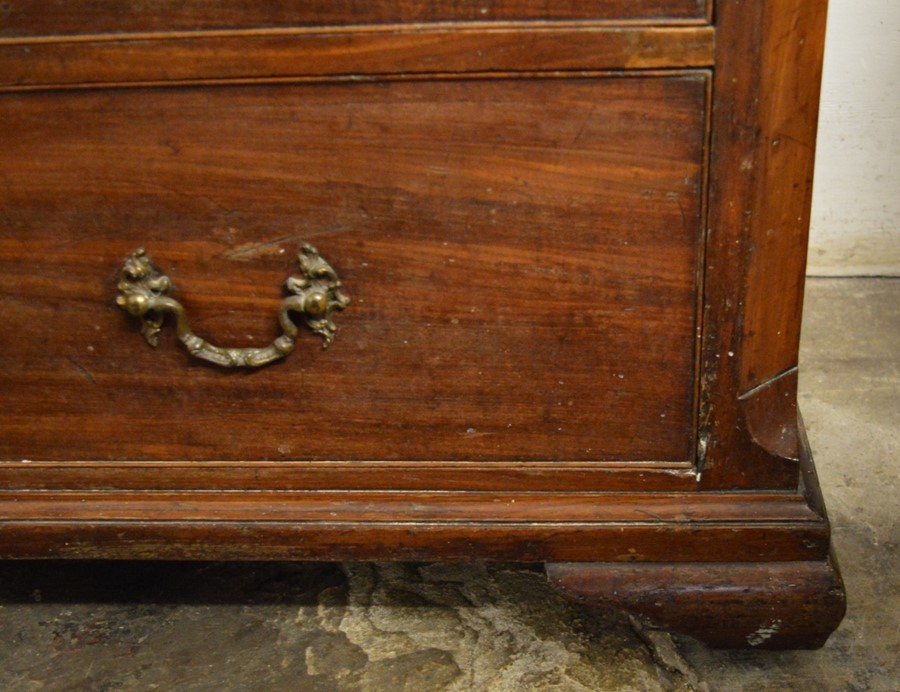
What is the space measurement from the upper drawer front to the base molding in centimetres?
49

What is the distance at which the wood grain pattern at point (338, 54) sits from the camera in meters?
0.78

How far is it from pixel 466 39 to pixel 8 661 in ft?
2.49

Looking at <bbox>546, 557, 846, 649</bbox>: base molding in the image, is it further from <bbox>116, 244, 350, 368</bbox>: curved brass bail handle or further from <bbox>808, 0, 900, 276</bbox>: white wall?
<bbox>808, 0, 900, 276</bbox>: white wall

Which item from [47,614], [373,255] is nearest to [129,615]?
[47,614]

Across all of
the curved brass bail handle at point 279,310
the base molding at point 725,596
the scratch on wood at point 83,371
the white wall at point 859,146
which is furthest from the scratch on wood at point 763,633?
the white wall at point 859,146

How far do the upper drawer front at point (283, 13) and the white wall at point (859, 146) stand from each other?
46.1 inches

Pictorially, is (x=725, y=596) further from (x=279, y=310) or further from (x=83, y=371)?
(x=83, y=371)

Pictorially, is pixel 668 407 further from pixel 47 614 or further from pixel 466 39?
pixel 47 614

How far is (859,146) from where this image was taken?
188cm

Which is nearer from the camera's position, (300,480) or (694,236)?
(694,236)

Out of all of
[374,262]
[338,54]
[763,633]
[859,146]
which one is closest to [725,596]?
[763,633]

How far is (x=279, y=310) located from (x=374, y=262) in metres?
0.09

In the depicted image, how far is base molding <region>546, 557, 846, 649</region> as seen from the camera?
3.08ft

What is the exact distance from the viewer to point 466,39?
31.1 inches
